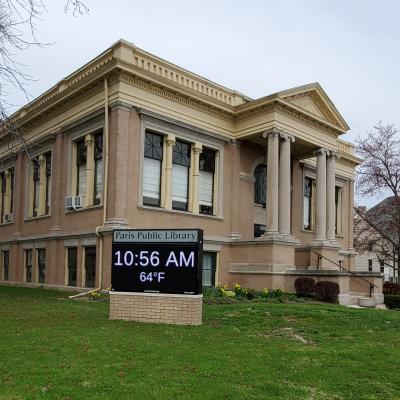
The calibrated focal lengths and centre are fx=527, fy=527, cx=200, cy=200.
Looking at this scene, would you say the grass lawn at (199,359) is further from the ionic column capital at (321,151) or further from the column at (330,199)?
the ionic column capital at (321,151)

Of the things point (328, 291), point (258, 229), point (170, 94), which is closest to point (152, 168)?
point (170, 94)

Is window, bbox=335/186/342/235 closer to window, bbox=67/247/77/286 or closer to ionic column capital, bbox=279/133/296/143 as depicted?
ionic column capital, bbox=279/133/296/143

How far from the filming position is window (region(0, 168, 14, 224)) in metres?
30.4

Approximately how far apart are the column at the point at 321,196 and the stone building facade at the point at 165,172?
72 mm

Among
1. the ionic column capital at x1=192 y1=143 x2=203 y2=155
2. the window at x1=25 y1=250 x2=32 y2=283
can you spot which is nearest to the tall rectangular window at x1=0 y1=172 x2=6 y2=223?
the window at x1=25 y1=250 x2=32 y2=283

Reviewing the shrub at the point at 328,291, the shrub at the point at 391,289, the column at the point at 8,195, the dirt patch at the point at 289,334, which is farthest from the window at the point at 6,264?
the dirt patch at the point at 289,334

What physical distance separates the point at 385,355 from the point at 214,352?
293 cm

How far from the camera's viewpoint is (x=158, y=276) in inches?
459

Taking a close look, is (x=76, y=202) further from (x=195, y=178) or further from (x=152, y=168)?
(x=195, y=178)

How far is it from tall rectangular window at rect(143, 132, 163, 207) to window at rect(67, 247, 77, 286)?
13.8ft

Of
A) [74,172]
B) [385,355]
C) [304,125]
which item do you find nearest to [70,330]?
[385,355]

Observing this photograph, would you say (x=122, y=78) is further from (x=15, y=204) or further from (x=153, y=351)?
(x=153, y=351)

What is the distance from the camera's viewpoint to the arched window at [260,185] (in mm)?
27325

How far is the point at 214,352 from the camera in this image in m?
8.45
